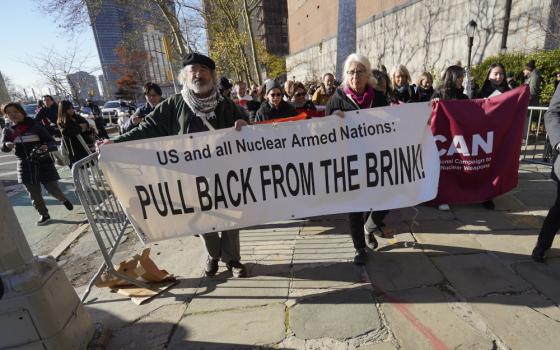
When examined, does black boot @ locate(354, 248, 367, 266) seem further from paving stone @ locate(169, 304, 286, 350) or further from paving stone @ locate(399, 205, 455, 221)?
paving stone @ locate(399, 205, 455, 221)

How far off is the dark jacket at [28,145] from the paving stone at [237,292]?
13.0 feet

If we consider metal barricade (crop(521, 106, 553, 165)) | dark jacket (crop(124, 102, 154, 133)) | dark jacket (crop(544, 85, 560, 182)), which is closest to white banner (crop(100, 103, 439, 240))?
dark jacket (crop(544, 85, 560, 182))

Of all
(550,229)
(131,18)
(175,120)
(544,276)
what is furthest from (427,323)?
(131,18)

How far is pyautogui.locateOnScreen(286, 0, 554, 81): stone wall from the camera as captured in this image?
1228 centimetres

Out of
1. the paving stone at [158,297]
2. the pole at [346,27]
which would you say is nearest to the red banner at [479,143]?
the paving stone at [158,297]

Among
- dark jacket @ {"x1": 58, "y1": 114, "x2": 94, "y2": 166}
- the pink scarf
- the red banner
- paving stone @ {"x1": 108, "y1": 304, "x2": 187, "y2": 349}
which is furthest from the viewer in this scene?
dark jacket @ {"x1": 58, "y1": 114, "x2": 94, "y2": 166}

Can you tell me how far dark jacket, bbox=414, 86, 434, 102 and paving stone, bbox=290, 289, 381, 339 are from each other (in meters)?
3.56

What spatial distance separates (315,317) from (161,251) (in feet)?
7.11

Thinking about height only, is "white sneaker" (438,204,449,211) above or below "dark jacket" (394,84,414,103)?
below

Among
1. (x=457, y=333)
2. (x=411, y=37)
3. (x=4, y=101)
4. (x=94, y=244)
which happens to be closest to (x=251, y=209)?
(x=457, y=333)

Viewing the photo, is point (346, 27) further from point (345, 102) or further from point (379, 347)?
point (379, 347)

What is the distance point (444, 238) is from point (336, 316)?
5.70ft

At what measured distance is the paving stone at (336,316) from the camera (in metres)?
2.32

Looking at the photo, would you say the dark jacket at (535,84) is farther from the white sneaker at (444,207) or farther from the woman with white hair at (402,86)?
the white sneaker at (444,207)
